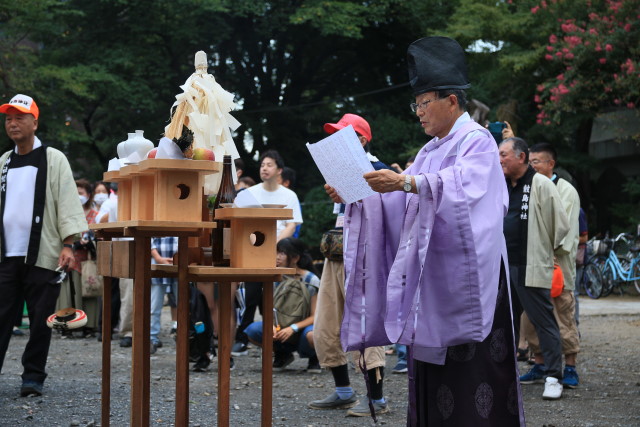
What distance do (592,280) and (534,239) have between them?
465 inches

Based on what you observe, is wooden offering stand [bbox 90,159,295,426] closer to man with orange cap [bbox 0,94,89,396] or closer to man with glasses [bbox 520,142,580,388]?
man with orange cap [bbox 0,94,89,396]

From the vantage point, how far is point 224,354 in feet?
13.2

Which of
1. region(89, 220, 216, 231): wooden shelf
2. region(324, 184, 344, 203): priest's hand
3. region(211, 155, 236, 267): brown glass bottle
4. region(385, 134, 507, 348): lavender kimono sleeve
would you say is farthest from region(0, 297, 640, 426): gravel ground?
region(385, 134, 507, 348): lavender kimono sleeve

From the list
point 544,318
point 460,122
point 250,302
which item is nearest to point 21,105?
point 250,302

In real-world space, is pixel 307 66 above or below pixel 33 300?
above

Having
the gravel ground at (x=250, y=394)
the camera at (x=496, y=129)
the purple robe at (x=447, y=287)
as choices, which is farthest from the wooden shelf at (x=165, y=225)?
the camera at (x=496, y=129)

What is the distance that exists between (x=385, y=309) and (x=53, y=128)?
62.4 ft

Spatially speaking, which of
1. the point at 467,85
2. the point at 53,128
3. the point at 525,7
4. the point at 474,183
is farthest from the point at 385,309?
the point at 53,128

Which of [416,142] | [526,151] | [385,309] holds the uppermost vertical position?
[416,142]

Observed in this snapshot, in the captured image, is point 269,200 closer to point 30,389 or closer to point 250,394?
point 250,394

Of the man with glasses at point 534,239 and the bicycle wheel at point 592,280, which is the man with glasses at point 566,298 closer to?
the man with glasses at point 534,239

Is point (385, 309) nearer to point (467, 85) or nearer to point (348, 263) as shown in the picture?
point (348, 263)

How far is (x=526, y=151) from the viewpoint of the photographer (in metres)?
A: 7.09

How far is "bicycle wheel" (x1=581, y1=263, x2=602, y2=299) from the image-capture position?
17.9 meters
